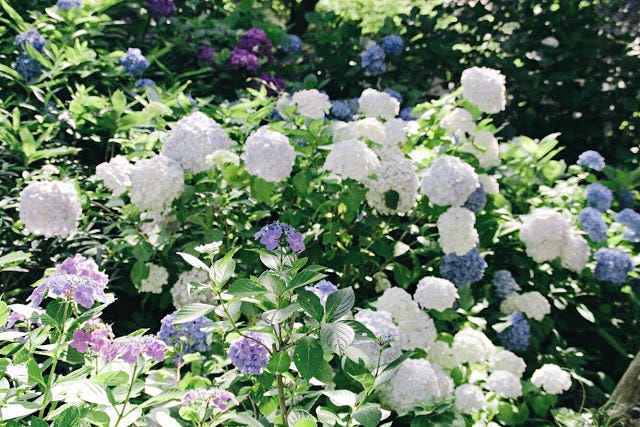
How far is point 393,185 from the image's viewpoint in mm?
2549

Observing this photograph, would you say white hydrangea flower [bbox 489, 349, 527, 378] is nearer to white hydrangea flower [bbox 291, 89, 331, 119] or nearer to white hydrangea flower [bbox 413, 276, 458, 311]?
white hydrangea flower [bbox 413, 276, 458, 311]

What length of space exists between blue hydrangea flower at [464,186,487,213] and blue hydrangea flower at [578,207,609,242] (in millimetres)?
501

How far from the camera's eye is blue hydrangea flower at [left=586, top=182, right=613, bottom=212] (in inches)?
128

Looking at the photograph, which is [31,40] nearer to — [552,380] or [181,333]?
[181,333]

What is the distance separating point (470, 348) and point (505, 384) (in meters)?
0.16

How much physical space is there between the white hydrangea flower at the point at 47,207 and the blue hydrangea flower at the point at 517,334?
1.60 m

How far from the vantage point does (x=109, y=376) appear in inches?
52.1

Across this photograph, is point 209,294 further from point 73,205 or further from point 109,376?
point 109,376

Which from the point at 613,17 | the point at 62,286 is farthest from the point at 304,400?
the point at 613,17

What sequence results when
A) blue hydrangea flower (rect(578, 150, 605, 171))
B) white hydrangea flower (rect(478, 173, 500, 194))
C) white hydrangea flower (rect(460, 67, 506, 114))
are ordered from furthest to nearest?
blue hydrangea flower (rect(578, 150, 605, 171)) → white hydrangea flower (rect(478, 173, 500, 194)) → white hydrangea flower (rect(460, 67, 506, 114))

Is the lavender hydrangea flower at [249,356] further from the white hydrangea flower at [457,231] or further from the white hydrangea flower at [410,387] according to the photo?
the white hydrangea flower at [457,231]

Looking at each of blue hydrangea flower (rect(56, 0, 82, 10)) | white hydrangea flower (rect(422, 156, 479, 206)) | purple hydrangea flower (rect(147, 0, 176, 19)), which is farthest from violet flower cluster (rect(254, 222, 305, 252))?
purple hydrangea flower (rect(147, 0, 176, 19))

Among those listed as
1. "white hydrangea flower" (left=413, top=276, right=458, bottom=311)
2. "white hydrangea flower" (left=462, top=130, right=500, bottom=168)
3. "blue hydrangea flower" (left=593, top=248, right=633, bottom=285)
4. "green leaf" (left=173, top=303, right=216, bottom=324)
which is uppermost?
"green leaf" (left=173, top=303, right=216, bottom=324)

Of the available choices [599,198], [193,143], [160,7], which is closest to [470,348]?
[193,143]
